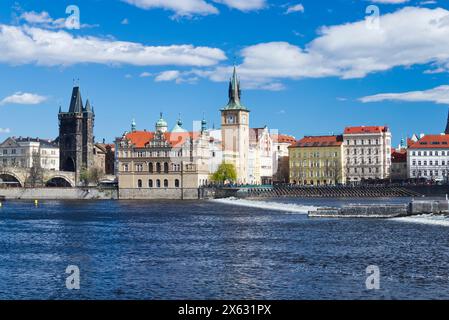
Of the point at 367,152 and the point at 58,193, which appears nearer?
the point at 58,193

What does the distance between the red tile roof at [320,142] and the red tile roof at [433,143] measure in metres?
16.2

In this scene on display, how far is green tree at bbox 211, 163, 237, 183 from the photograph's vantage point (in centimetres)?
→ 15725

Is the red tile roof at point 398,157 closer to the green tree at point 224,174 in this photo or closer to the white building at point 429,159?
the white building at point 429,159

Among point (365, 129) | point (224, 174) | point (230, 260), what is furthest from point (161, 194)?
point (230, 260)

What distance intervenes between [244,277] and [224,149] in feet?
449

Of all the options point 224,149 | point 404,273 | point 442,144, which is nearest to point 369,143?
point 442,144

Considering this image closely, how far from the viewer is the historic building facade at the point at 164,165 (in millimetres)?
152750

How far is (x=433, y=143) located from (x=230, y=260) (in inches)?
5594

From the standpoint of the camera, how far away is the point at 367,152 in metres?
176

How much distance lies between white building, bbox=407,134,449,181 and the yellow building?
15367 millimetres

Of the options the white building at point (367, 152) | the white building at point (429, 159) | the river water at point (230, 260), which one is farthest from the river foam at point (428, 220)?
the white building at point (429, 159)

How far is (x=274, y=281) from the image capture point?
33750mm

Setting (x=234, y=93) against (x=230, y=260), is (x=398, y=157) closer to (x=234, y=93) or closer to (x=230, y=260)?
(x=234, y=93)

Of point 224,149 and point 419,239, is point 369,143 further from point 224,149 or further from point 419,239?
point 419,239
